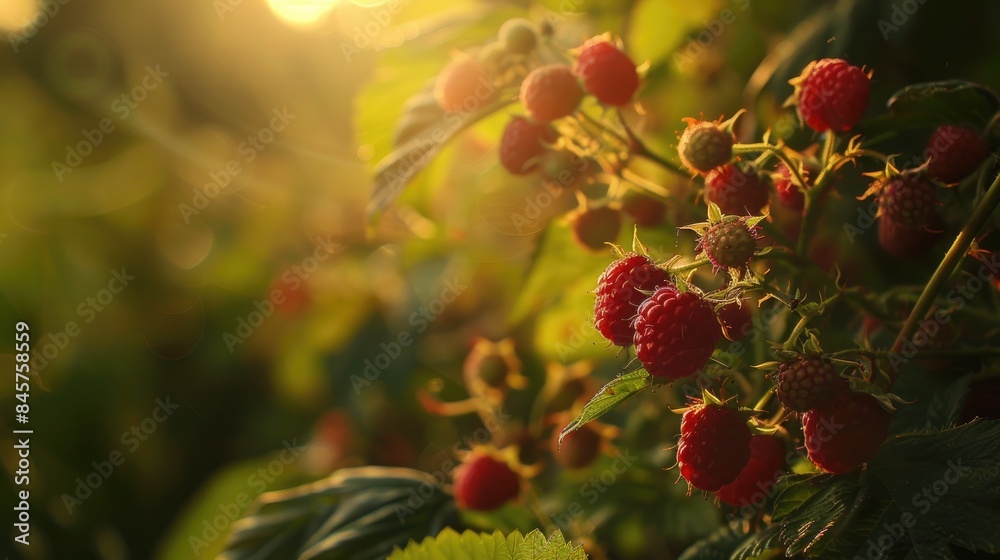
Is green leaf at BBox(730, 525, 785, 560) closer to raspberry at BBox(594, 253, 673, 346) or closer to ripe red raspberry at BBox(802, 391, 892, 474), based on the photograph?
ripe red raspberry at BBox(802, 391, 892, 474)

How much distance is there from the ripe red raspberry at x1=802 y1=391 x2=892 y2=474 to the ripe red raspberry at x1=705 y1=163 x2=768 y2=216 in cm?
19

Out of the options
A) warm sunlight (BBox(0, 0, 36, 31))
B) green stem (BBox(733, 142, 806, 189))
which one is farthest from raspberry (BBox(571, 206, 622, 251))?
warm sunlight (BBox(0, 0, 36, 31))

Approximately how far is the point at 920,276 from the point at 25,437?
2.36 m

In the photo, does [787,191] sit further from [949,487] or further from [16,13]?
[16,13]

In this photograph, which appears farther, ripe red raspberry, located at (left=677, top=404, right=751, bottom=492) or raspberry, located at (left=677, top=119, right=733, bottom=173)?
raspberry, located at (left=677, top=119, right=733, bottom=173)

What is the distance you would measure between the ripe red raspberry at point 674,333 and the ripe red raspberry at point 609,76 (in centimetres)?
33

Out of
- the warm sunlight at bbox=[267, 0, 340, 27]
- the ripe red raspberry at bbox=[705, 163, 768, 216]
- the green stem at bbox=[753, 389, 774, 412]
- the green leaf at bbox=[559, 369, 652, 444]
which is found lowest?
the green stem at bbox=[753, 389, 774, 412]

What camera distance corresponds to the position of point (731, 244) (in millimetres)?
627

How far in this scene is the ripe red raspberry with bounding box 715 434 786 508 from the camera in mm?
698

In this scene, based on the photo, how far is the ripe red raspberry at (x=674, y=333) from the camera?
0.61 metres

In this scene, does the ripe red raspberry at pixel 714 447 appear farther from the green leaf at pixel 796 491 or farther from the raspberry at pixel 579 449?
the raspberry at pixel 579 449

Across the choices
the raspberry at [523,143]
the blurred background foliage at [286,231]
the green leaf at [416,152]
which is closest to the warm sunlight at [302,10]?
the blurred background foliage at [286,231]

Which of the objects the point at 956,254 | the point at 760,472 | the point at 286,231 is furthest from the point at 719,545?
the point at 286,231

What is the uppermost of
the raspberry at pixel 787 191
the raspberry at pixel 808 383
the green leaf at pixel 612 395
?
the raspberry at pixel 787 191
